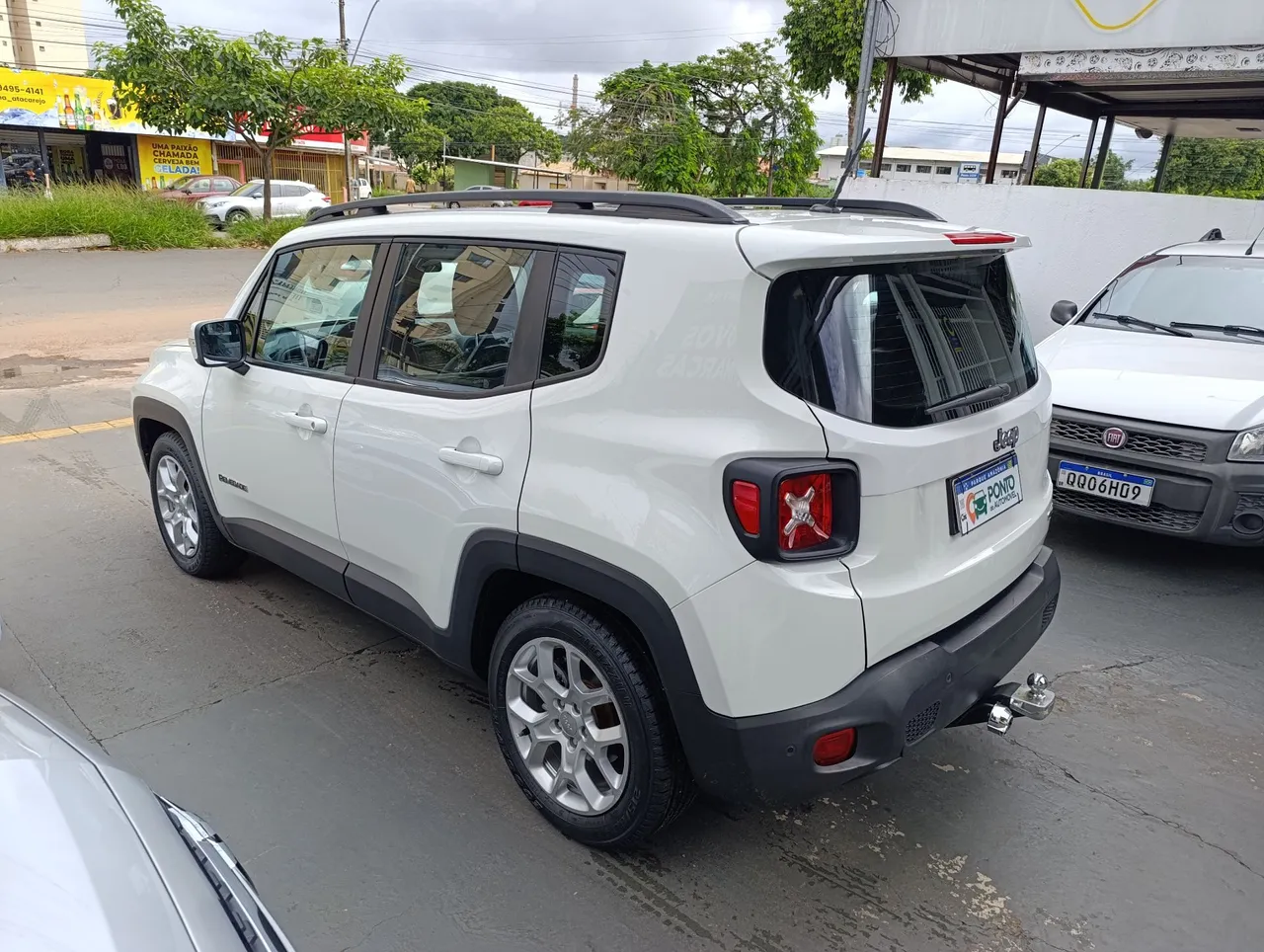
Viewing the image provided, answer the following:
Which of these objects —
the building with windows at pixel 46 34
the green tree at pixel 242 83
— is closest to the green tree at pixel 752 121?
the green tree at pixel 242 83

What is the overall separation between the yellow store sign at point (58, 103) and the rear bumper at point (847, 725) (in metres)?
32.9

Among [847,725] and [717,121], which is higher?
[717,121]

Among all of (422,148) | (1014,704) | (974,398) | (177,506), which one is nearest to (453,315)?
(974,398)

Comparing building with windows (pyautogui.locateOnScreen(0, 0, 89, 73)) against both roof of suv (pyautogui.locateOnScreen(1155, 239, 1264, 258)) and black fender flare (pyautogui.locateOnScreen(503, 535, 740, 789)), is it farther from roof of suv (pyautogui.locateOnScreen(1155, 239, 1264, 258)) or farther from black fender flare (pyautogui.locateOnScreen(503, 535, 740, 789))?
black fender flare (pyautogui.locateOnScreen(503, 535, 740, 789))

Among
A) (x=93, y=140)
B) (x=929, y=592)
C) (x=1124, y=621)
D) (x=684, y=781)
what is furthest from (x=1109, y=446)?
(x=93, y=140)

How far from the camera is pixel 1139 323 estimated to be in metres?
5.68

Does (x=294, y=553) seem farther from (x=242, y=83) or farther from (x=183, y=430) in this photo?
(x=242, y=83)

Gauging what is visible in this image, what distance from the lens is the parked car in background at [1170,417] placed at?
4375 mm

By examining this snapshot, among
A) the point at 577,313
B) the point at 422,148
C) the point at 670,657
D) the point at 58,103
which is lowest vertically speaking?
the point at 670,657

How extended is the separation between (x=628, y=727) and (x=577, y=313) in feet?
3.74

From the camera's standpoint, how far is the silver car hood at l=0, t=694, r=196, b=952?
140 centimetres

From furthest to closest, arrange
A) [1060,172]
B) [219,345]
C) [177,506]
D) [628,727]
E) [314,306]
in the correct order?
[1060,172]
[177,506]
[219,345]
[314,306]
[628,727]

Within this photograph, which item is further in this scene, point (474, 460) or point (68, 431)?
point (68, 431)

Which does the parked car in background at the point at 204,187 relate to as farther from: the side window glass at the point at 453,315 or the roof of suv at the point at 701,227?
the roof of suv at the point at 701,227
